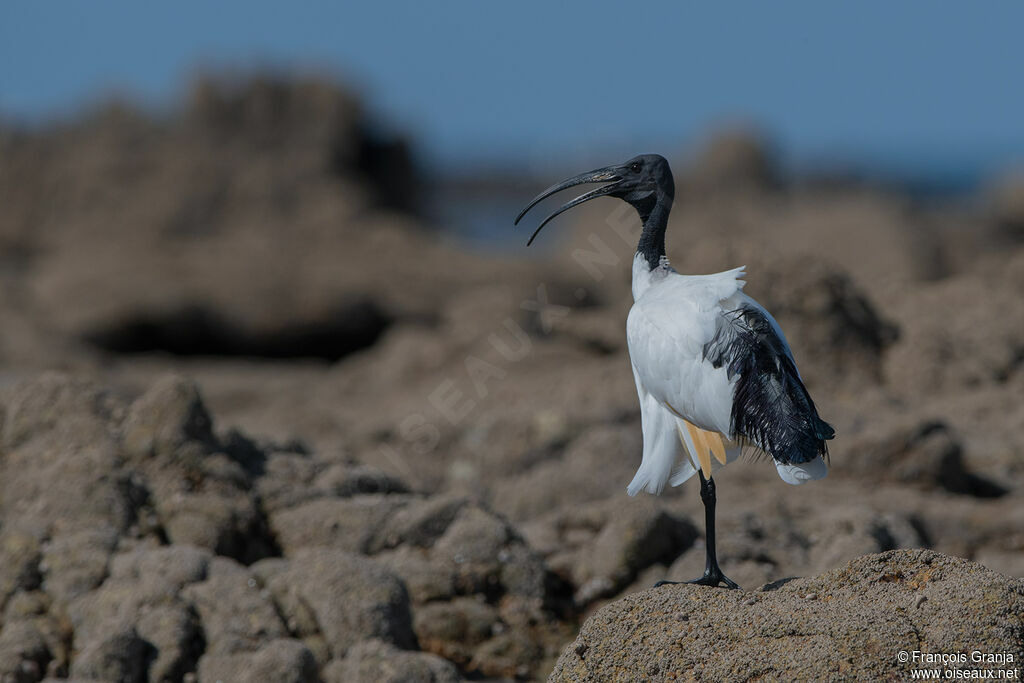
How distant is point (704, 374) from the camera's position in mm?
6184

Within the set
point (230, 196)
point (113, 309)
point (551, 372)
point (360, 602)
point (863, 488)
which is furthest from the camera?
point (230, 196)

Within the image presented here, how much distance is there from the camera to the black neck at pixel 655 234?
22.8 feet

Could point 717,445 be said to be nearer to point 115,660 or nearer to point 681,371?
point 681,371

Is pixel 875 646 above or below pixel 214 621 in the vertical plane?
above

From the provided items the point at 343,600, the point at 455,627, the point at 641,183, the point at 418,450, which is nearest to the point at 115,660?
the point at 343,600

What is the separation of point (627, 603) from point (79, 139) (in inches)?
1270

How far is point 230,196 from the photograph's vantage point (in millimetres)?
32719

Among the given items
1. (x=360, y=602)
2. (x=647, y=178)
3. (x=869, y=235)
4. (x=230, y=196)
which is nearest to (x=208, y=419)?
(x=360, y=602)

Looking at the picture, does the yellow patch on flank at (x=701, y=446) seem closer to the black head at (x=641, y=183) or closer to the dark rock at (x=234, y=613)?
the black head at (x=641, y=183)

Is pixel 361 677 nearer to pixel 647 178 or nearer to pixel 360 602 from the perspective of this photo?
pixel 360 602

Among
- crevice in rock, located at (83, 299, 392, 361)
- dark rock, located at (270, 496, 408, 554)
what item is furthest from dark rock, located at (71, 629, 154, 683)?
crevice in rock, located at (83, 299, 392, 361)

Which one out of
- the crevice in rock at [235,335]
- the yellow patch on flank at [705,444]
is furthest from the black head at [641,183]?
the crevice in rock at [235,335]

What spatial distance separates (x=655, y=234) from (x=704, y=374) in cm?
103

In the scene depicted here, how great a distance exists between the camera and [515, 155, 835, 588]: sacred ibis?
5859mm
